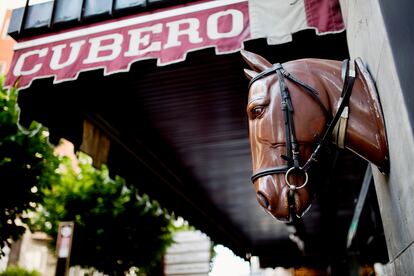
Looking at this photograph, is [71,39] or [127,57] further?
[71,39]

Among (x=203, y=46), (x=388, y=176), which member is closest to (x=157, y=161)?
(x=203, y=46)

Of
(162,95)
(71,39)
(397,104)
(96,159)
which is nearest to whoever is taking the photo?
(397,104)

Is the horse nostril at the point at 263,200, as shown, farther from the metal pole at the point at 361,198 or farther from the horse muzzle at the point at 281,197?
the metal pole at the point at 361,198

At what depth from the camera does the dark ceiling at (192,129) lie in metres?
5.62

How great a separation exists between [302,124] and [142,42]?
9.79ft

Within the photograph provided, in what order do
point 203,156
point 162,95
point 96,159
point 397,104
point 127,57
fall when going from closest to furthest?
point 397,104
point 127,57
point 162,95
point 96,159
point 203,156

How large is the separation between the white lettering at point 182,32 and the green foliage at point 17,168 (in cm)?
435

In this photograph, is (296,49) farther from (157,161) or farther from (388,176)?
(157,161)

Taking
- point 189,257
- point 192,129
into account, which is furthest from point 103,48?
point 189,257

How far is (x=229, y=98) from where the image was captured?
6.43m

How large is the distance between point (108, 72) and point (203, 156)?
14.1 ft

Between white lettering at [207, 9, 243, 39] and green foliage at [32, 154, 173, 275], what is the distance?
25.9 feet

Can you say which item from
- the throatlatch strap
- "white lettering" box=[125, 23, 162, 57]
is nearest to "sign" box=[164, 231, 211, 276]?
"white lettering" box=[125, 23, 162, 57]

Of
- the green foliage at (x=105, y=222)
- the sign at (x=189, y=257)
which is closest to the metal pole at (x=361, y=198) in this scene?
the sign at (x=189, y=257)
